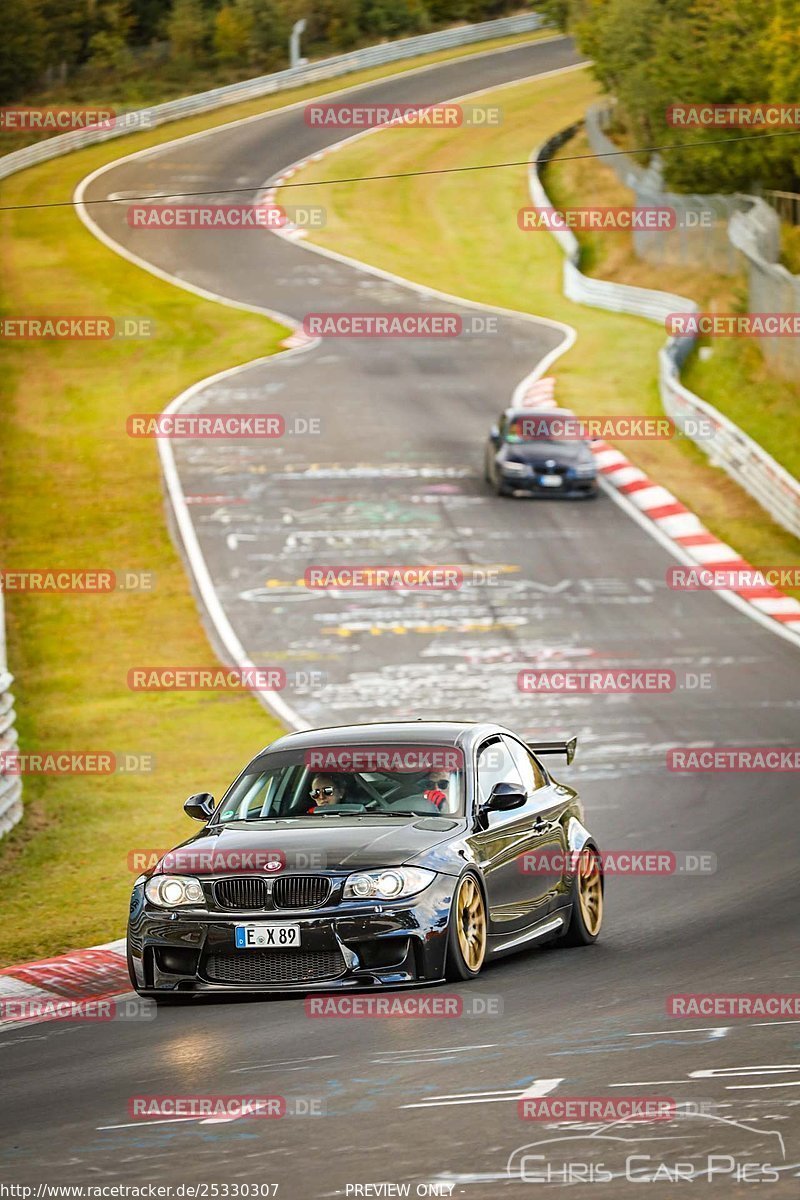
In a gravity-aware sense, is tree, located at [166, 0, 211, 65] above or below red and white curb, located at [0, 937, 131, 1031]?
below

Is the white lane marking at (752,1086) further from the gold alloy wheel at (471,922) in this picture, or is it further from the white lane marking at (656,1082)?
the gold alloy wheel at (471,922)

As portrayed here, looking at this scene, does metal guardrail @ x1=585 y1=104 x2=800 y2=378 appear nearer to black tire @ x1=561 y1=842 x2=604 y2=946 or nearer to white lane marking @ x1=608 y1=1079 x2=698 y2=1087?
black tire @ x1=561 y1=842 x2=604 y2=946

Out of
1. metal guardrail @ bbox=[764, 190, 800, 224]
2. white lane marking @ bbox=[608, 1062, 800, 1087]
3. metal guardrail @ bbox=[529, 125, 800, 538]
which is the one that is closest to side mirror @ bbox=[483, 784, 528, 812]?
white lane marking @ bbox=[608, 1062, 800, 1087]

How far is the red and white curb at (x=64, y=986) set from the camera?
33.0 feet

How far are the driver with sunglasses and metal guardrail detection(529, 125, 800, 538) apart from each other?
20205 mm

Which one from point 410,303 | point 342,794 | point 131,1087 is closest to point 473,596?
point 342,794

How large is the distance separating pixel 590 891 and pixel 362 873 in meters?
2.64

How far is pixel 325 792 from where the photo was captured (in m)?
10.6

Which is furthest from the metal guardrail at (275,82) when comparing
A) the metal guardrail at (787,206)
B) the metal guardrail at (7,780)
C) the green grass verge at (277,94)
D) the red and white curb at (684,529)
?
the metal guardrail at (7,780)

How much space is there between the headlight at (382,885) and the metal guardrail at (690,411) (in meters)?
21.2

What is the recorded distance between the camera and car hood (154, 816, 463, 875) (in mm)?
9648

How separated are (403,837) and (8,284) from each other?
42.8 metres

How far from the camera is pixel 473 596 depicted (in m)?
26.7

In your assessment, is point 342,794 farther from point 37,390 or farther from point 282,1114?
point 37,390
